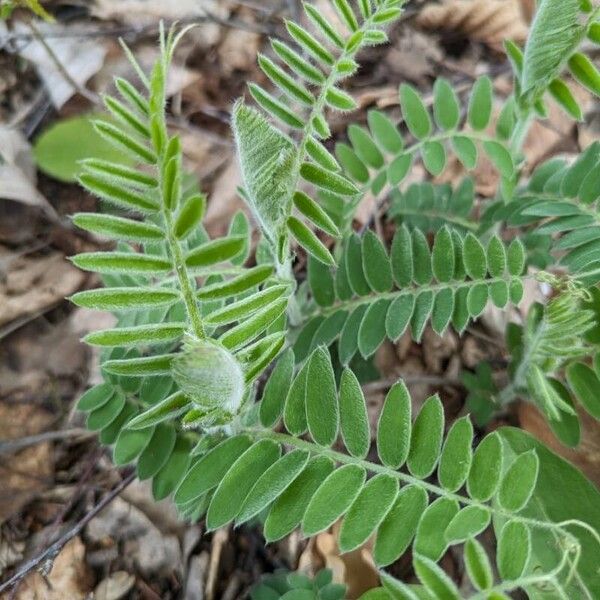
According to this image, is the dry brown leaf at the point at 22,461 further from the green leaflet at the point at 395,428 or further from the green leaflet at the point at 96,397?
the green leaflet at the point at 395,428

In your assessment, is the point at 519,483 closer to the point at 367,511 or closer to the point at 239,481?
the point at 367,511

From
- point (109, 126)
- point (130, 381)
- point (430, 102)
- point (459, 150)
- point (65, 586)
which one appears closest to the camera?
point (109, 126)

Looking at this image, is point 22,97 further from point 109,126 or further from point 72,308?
point 109,126

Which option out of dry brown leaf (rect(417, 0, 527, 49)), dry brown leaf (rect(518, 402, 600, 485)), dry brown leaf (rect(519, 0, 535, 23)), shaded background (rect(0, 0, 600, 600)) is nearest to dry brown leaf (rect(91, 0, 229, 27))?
shaded background (rect(0, 0, 600, 600))

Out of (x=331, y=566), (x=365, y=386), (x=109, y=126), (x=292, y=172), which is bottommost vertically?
(x=331, y=566)

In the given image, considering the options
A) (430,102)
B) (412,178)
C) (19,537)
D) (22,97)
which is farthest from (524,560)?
(22,97)

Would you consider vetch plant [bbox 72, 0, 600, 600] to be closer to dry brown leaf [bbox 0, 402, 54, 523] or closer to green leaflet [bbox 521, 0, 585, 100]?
green leaflet [bbox 521, 0, 585, 100]
